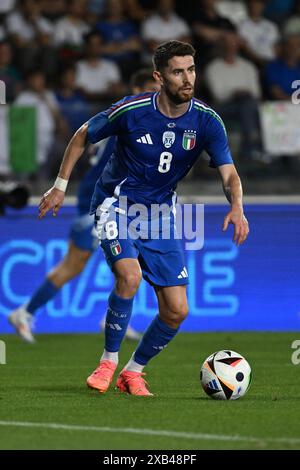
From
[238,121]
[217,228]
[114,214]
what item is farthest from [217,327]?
[114,214]

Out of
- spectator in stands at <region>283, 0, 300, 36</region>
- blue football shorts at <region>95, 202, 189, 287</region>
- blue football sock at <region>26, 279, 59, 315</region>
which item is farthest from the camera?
spectator in stands at <region>283, 0, 300, 36</region>

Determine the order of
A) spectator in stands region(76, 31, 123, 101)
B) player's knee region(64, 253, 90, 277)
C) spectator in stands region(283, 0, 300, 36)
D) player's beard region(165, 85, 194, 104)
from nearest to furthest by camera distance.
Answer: player's beard region(165, 85, 194, 104)
player's knee region(64, 253, 90, 277)
spectator in stands region(76, 31, 123, 101)
spectator in stands region(283, 0, 300, 36)

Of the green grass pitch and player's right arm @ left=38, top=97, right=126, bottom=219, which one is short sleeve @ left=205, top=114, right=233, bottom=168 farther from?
the green grass pitch

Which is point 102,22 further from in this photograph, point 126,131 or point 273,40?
point 126,131

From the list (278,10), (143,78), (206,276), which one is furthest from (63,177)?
(278,10)

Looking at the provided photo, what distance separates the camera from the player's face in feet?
25.1

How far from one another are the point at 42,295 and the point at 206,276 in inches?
76.0

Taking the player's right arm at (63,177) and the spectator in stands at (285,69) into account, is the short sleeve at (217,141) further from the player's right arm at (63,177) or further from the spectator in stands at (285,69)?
the spectator in stands at (285,69)

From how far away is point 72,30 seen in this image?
48.9 feet

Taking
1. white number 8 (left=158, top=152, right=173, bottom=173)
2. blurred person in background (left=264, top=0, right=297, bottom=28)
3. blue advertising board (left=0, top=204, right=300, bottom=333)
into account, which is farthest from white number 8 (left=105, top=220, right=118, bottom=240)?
blurred person in background (left=264, top=0, right=297, bottom=28)

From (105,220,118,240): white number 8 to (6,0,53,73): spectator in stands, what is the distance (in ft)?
21.5

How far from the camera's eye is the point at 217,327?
13.1 meters

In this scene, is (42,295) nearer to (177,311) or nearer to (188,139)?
(177,311)

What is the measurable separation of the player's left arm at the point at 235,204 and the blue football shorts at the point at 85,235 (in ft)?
14.1
